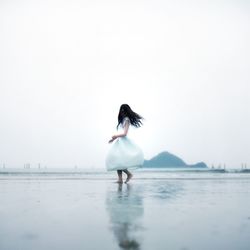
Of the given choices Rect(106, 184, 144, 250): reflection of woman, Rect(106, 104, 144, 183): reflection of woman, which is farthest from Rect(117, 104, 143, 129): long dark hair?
Rect(106, 184, 144, 250): reflection of woman

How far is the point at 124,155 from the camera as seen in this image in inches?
397

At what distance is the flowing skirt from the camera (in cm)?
1004

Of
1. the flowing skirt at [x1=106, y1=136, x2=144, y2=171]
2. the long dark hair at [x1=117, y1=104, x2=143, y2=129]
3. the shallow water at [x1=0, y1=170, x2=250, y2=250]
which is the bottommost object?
the shallow water at [x1=0, y1=170, x2=250, y2=250]

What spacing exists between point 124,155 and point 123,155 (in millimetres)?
29

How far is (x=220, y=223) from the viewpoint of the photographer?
3379 millimetres

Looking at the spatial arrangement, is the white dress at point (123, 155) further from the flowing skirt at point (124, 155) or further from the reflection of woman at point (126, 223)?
the reflection of woman at point (126, 223)

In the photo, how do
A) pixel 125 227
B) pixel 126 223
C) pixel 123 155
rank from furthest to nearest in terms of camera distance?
1. pixel 123 155
2. pixel 126 223
3. pixel 125 227

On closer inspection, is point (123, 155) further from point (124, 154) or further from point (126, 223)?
point (126, 223)

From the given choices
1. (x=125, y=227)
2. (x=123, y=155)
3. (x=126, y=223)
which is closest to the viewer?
(x=125, y=227)

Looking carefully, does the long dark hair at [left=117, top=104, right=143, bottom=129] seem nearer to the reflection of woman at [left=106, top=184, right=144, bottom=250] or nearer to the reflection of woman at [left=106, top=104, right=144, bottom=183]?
the reflection of woman at [left=106, top=104, right=144, bottom=183]

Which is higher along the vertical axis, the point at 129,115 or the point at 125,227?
the point at 129,115

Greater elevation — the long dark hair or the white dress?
the long dark hair

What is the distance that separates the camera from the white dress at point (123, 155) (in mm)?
10039

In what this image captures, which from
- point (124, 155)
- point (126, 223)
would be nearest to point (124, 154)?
point (124, 155)
